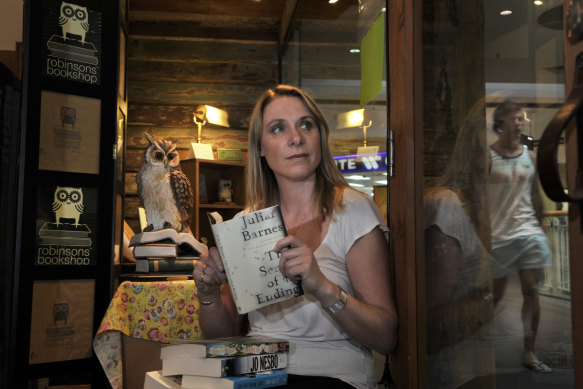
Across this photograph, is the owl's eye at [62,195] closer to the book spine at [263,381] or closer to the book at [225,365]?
the book at [225,365]

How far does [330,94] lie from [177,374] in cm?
160

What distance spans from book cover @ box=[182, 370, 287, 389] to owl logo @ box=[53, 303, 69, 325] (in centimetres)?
Result: 134

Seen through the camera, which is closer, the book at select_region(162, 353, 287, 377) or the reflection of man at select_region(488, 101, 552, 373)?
the reflection of man at select_region(488, 101, 552, 373)

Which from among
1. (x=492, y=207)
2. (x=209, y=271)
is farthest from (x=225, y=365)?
(x=492, y=207)

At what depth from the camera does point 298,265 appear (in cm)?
110

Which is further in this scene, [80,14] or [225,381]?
[80,14]

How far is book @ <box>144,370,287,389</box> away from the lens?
1074mm

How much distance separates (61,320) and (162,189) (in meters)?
0.70

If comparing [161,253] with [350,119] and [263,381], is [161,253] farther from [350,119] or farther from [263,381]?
[263,381]

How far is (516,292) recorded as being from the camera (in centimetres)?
75

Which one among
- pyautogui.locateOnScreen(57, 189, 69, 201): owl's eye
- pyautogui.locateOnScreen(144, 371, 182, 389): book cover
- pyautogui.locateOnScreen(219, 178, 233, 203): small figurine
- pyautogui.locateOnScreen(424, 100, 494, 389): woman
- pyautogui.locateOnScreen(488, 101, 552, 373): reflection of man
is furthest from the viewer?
pyautogui.locateOnScreen(219, 178, 233, 203): small figurine

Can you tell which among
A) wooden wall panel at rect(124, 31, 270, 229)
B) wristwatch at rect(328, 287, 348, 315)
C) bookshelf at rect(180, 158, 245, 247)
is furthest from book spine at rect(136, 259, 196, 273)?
wooden wall panel at rect(124, 31, 270, 229)

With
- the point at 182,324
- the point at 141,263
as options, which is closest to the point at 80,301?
the point at 141,263

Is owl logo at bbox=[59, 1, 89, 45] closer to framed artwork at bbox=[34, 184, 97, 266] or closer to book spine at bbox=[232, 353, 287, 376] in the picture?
framed artwork at bbox=[34, 184, 97, 266]
